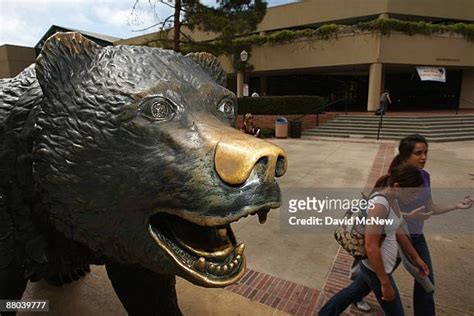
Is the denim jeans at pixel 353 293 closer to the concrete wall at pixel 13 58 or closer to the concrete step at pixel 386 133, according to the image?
the concrete step at pixel 386 133

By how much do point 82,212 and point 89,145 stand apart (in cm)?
22

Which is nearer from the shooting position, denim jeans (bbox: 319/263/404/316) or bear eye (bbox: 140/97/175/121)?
bear eye (bbox: 140/97/175/121)

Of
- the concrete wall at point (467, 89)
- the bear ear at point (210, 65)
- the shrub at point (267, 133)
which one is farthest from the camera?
the concrete wall at point (467, 89)

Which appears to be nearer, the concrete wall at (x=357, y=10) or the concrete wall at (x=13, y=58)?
the concrete wall at (x=357, y=10)

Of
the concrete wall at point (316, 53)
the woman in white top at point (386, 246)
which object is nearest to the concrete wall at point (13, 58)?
the concrete wall at point (316, 53)

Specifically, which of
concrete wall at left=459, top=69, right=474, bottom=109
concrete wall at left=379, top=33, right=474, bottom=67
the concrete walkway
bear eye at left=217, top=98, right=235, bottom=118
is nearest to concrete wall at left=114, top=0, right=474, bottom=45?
concrete wall at left=379, top=33, right=474, bottom=67

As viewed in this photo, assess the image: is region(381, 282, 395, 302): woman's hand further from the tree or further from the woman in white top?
the tree

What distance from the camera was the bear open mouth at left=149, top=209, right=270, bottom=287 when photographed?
986 millimetres

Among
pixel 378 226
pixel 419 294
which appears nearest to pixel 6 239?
pixel 378 226

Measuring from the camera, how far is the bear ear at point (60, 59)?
1098 millimetres

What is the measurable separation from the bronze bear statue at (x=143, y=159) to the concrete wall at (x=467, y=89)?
26.6 metres

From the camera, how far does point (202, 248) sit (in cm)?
105

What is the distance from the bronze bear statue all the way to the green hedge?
52.6 feet

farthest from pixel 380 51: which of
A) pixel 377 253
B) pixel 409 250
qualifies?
pixel 377 253
